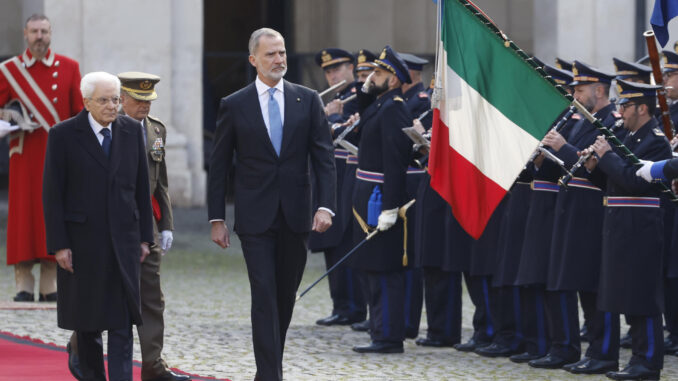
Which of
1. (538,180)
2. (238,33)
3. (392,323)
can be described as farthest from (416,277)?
(238,33)

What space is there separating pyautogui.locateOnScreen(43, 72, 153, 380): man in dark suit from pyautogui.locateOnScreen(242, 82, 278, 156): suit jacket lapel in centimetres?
64

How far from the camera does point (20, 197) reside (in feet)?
35.9

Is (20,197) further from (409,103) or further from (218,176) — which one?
(218,176)

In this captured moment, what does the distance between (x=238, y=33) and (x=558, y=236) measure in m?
18.8

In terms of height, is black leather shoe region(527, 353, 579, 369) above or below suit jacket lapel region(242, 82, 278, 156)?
below

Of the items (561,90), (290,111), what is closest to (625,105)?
(561,90)

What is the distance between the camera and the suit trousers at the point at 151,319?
24.2 feet

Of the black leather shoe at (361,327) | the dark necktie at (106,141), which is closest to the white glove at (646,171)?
the dark necktie at (106,141)

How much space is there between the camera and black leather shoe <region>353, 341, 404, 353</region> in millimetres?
8891

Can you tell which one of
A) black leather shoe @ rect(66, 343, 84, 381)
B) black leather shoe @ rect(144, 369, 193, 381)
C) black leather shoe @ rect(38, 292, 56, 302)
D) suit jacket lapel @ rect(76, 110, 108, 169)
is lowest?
black leather shoe @ rect(144, 369, 193, 381)

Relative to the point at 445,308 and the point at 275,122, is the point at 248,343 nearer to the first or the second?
the point at 445,308

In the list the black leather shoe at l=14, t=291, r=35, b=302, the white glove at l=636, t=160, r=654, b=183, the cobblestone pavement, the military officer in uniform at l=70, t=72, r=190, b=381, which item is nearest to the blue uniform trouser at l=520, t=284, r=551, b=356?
the cobblestone pavement

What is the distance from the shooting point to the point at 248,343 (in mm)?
9148

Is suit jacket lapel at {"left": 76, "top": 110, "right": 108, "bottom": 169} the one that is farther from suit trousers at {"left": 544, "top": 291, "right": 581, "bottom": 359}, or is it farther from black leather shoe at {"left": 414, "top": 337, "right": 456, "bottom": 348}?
black leather shoe at {"left": 414, "top": 337, "right": 456, "bottom": 348}
